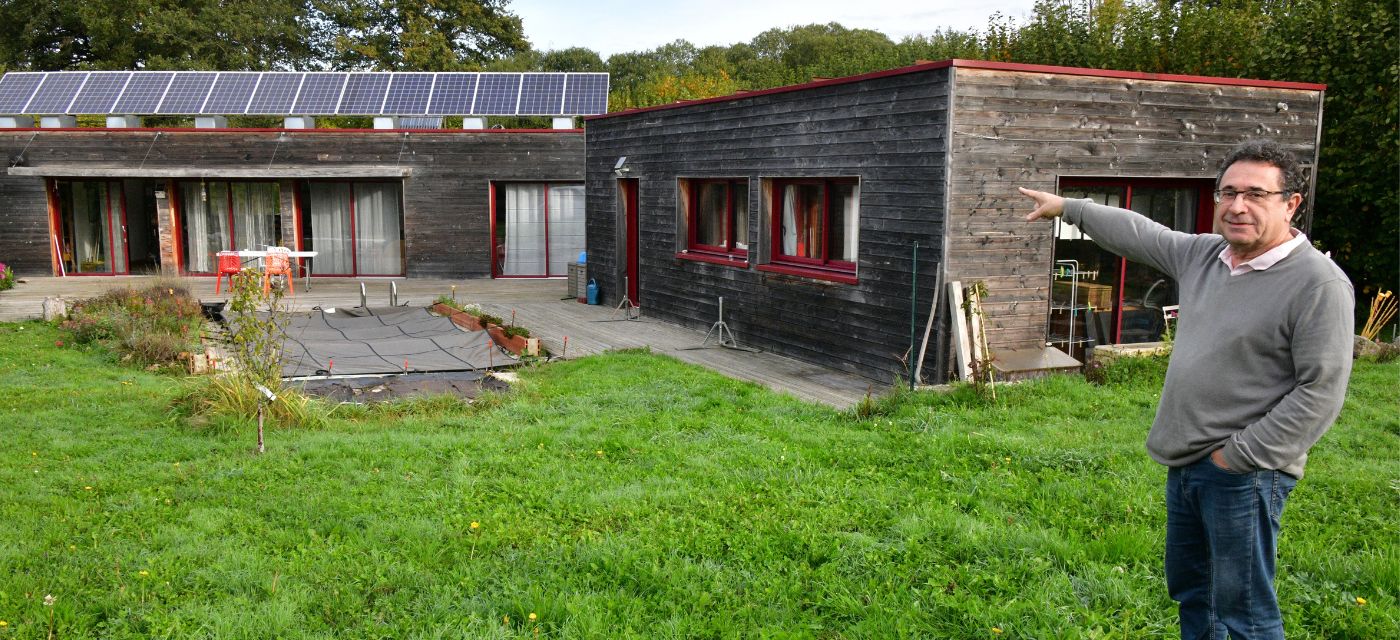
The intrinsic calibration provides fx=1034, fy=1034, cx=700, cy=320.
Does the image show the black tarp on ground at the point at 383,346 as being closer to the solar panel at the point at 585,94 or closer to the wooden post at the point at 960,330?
the wooden post at the point at 960,330

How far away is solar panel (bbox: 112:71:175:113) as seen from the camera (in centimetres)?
2117

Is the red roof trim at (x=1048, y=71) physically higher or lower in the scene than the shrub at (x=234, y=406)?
higher

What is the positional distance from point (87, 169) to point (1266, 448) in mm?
22297

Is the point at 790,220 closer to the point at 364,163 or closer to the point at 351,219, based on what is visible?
the point at 364,163

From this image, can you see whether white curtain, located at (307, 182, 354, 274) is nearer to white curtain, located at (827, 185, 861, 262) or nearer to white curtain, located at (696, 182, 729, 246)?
white curtain, located at (696, 182, 729, 246)

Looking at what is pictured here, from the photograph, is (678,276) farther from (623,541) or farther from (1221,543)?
(1221,543)

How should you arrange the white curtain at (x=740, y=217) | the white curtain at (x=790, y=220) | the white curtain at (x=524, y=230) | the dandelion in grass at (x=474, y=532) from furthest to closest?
the white curtain at (x=524, y=230) < the white curtain at (x=740, y=217) < the white curtain at (x=790, y=220) < the dandelion in grass at (x=474, y=532)

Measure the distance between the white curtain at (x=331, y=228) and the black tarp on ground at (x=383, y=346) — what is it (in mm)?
7932

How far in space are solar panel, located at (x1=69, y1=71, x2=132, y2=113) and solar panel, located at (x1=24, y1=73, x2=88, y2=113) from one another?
157 mm

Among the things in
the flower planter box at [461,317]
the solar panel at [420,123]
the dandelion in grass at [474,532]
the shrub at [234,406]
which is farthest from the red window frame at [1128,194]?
the solar panel at [420,123]

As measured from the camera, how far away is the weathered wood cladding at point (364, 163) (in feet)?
67.1

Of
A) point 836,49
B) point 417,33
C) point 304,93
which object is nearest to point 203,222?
point 304,93

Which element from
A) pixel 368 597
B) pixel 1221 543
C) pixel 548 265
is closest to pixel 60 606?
pixel 368 597

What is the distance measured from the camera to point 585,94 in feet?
71.6
